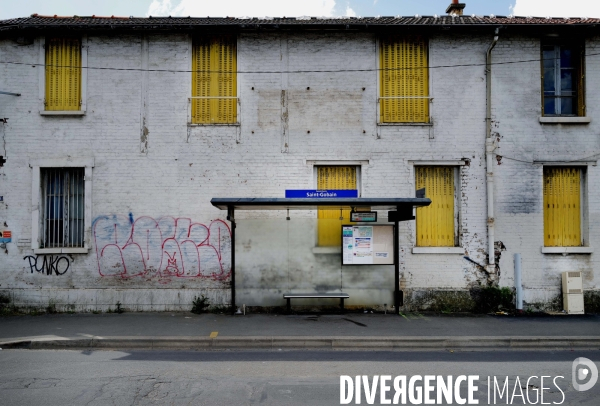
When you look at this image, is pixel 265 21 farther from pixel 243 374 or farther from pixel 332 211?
pixel 243 374

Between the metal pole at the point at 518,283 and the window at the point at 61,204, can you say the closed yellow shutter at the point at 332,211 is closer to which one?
the metal pole at the point at 518,283

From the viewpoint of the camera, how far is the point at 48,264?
1242 cm

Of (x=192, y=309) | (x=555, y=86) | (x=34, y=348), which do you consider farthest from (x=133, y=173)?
(x=555, y=86)

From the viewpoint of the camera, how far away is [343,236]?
1216 centimetres

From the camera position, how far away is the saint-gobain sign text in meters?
11.3

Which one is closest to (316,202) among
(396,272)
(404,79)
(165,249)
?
(396,272)

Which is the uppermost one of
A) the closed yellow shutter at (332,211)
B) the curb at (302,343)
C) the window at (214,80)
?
the window at (214,80)

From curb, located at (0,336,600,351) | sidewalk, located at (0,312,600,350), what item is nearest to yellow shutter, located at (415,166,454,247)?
sidewalk, located at (0,312,600,350)

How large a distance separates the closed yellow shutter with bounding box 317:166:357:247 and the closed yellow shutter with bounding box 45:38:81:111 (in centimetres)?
610

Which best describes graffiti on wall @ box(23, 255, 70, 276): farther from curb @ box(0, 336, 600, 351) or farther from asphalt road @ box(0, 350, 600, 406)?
asphalt road @ box(0, 350, 600, 406)

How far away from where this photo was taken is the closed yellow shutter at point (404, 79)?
12.7 m

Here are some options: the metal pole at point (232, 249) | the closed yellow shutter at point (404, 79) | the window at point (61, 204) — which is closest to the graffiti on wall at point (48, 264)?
the window at point (61, 204)

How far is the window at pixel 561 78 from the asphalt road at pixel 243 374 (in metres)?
6.51

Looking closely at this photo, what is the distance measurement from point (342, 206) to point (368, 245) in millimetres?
1126
